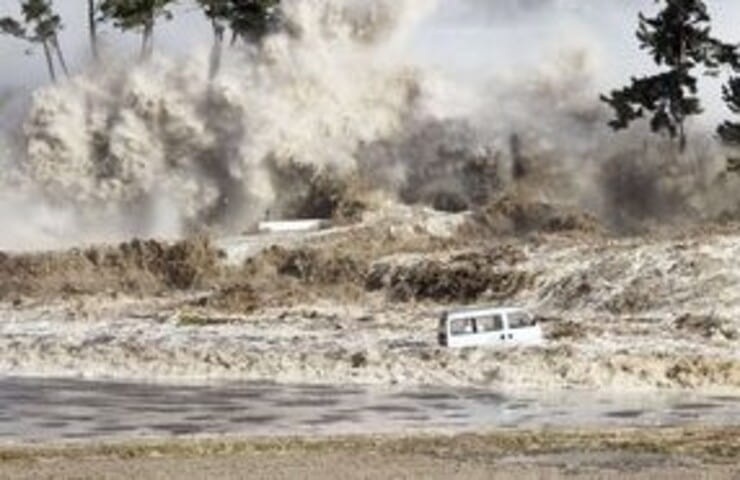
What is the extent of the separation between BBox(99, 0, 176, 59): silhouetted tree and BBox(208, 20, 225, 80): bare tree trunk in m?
2.98

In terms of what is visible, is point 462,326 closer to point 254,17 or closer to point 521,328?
point 521,328

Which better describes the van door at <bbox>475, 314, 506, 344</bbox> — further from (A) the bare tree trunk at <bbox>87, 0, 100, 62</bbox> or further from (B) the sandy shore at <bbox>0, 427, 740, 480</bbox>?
(A) the bare tree trunk at <bbox>87, 0, 100, 62</bbox>

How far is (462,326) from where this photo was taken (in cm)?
3866

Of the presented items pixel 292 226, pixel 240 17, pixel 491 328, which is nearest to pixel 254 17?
pixel 240 17

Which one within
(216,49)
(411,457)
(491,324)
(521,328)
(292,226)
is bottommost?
(411,457)

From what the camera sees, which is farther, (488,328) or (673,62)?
(673,62)

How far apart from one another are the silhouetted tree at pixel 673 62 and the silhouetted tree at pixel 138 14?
2389 cm

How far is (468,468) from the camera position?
19.5 meters

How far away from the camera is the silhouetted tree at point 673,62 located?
63.1 meters

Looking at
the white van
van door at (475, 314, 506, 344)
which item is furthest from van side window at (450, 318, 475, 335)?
van door at (475, 314, 506, 344)

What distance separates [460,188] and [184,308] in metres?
20.3

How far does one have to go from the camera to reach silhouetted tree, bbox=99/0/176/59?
77.4 m

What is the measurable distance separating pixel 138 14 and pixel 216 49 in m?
4.03

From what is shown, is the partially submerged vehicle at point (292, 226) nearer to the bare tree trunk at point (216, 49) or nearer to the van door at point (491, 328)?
the bare tree trunk at point (216, 49)
